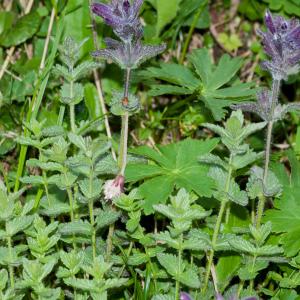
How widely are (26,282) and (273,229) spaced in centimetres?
100

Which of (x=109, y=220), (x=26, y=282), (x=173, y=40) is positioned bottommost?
(x=26, y=282)

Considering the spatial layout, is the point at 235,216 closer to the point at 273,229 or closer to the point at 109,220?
the point at 273,229

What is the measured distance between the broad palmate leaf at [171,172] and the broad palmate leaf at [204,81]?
1.03ft

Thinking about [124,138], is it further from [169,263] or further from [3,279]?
[3,279]

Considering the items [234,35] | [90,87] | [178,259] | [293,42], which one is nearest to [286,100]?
[234,35]

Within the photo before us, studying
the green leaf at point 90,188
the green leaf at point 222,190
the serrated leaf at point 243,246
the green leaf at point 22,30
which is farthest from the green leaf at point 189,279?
the green leaf at point 22,30

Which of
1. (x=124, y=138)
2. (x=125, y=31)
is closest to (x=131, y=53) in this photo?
(x=125, y=31)

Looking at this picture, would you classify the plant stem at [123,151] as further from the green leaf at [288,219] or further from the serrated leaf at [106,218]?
the green leaf at [288,219]

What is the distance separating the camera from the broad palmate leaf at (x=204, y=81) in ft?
10.4

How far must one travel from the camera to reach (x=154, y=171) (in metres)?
2.81

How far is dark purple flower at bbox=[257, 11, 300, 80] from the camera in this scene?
236 centimetres

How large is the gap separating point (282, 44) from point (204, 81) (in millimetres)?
977

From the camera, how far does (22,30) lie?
12.1ft

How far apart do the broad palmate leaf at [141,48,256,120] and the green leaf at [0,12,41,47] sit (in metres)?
0.75
